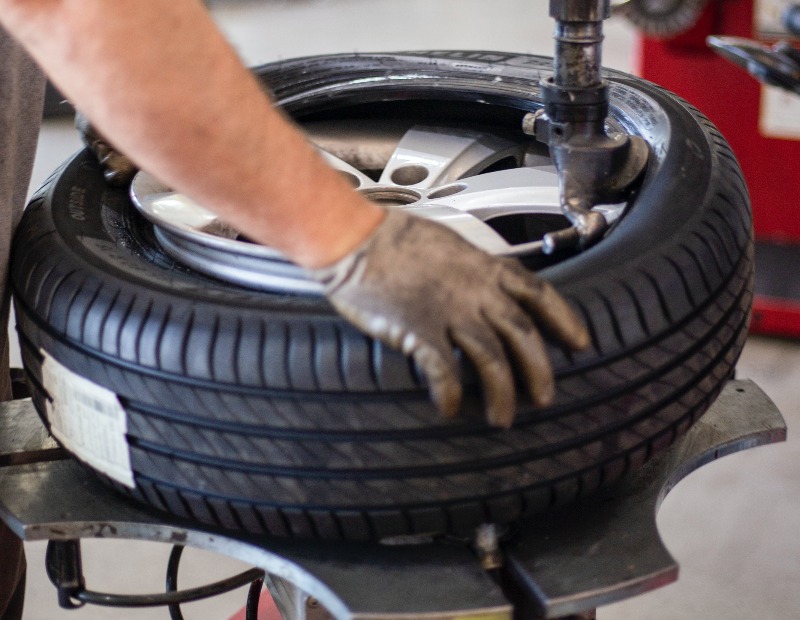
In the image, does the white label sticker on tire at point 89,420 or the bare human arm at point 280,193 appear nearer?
the bare human arm at point 280,193

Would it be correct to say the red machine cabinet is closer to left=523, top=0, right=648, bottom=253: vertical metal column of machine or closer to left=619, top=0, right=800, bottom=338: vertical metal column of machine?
left=619, top=0, right=800, bottom=338: vertical metal column of machine

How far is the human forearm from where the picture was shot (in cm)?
58

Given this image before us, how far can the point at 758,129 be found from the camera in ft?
8.20

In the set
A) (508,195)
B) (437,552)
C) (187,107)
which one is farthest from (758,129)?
(187,107)

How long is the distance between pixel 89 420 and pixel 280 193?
0.27 metres

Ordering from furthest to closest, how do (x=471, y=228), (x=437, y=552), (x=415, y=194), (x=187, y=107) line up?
(x=415, y=194) < (x=471, y=228) < (x=437, y=552) < (x=187, y=107)

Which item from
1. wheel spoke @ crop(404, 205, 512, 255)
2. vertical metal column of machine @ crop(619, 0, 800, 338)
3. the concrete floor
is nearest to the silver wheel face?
wheel spoke @ crop(404, 205, 512, 255)

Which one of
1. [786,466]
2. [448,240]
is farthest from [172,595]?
[786,466]

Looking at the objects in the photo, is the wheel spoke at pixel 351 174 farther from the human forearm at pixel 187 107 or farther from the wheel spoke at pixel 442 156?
the human forearm at pixel 187 107

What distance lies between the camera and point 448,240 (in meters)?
0.67

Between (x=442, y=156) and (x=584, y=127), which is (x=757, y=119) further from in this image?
(x=584, y=127)

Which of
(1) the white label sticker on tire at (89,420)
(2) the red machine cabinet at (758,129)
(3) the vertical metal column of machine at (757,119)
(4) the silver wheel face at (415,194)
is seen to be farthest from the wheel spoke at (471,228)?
(2) the red machine cabinet at (758,129)

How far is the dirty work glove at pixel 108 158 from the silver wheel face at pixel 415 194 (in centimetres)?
3

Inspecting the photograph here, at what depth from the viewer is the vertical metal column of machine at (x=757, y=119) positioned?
2.40 metres
